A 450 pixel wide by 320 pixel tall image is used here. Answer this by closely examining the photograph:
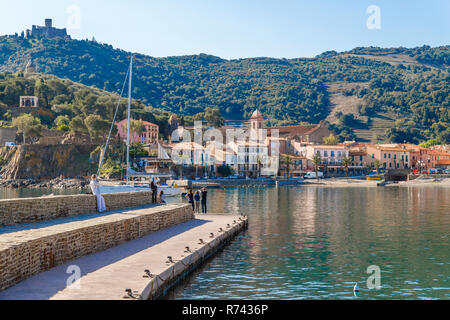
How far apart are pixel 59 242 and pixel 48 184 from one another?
8671cm

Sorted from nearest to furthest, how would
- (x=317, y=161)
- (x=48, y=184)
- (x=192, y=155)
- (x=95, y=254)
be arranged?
1. (x=95, y=254)
2. (x=48, y=184)
3. (x=192, y=155)
4. (x=317, y=161)

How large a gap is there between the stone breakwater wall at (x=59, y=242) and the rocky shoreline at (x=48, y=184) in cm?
7076

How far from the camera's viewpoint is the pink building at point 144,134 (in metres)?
118

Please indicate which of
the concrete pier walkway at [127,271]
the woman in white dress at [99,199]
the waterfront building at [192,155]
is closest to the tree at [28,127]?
the waterfront building at [192,155]

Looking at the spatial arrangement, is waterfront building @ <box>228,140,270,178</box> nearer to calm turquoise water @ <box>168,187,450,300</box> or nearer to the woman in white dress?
calm turquoise water @ <box>168,187,450,300</box>

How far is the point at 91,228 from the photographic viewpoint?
16.8 m

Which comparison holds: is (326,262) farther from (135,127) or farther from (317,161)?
(135,127)

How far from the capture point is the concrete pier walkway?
11648 mm

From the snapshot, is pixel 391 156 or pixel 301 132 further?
pixel 301 132

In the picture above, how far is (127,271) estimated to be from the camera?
46.6 ft

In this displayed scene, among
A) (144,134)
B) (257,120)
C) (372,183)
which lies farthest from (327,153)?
(144,134)

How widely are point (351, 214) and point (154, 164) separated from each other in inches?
2537

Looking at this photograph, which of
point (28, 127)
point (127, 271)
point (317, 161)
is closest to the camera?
point (127, 271)

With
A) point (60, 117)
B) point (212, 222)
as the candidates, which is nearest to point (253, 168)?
point (60, 117)
